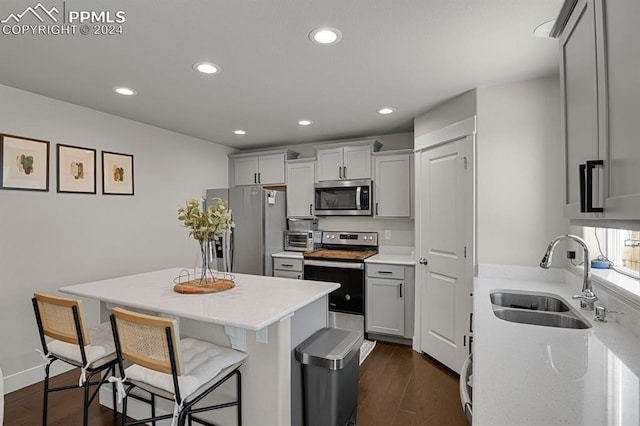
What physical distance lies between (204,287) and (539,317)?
196cm

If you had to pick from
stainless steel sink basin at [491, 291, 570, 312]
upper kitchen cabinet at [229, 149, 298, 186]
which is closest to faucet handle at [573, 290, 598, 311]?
stainless steel sink basin at [491, 291, 570, 312]

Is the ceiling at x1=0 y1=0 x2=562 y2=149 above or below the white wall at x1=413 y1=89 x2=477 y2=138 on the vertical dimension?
above

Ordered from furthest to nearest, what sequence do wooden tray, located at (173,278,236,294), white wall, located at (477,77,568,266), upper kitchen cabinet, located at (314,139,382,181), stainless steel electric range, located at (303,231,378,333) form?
upper kitchen cabinet, located at (314,139,382,181), stainless steel electric range, located at (303,231,378,333), white wall, located at (477,77,568,266), wooden tray, located at (173,278,236,294)

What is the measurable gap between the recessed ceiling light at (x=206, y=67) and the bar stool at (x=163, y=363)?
1614 mm

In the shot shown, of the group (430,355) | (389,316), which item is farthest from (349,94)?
(430,355)

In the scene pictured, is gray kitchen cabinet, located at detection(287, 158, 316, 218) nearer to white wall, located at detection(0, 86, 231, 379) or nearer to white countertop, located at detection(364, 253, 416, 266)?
white countertop, located at detection(364, 253, 416, 266)

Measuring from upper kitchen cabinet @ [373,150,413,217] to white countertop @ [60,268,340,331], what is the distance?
1.95 metres

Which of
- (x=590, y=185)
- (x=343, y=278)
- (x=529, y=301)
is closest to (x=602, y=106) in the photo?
(x=590, y=185)

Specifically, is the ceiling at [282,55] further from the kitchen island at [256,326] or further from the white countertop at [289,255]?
the white countertop at [289,255]

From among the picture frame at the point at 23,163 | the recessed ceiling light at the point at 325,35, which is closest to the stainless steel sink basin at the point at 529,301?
the recessed ceiling light at the point at 325,35

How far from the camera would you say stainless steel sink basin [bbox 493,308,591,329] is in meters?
1.71

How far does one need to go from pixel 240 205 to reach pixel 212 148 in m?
1.05

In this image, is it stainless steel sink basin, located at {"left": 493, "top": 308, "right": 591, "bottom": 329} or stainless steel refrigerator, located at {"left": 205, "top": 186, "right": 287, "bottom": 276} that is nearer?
stainless steel sink basin, located at {"left": 493, "top": 308, "right": 591, "bottom": 329}

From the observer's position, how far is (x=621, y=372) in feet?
3.42
